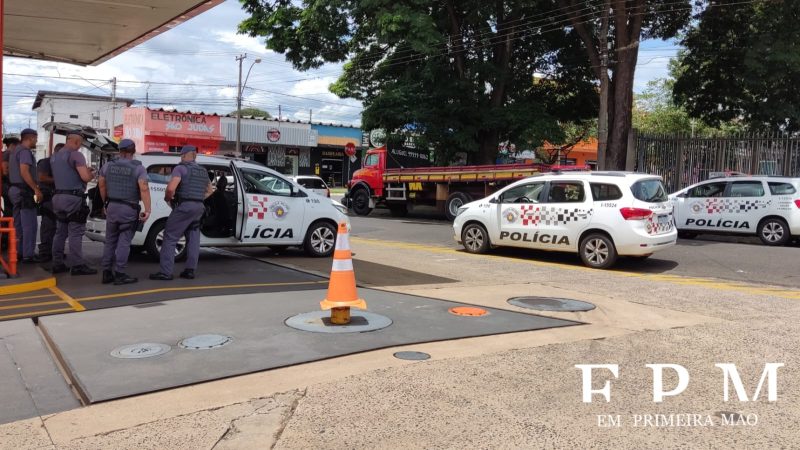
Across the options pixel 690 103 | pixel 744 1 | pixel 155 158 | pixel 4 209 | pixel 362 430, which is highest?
pixel 744 1

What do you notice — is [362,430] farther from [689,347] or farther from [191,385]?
[689,347]

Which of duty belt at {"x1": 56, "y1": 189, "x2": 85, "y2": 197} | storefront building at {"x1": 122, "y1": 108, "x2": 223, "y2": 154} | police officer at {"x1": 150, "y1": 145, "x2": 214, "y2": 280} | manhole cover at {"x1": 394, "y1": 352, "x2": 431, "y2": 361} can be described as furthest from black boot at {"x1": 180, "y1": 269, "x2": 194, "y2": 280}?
storefront building at {"x1": 122, "y1": 108, "x2": 223, "y2": 154}

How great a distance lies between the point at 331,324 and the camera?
6.04 m

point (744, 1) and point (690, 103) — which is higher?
point (744, 1)

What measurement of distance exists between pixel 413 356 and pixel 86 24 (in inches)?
344

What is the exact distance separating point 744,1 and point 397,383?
21.8 meters

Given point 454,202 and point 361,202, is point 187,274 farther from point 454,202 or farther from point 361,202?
point 361,202

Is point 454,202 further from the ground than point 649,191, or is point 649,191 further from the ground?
point 649,191

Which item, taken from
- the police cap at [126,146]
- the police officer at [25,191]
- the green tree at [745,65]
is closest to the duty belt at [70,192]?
the police officer at [25,191]

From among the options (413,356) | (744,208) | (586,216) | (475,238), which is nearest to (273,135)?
(475,238)

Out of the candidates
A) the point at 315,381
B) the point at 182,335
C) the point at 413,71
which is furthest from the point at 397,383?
the point at 413,71

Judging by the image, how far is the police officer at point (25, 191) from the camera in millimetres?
8672

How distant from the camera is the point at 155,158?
9859 mm

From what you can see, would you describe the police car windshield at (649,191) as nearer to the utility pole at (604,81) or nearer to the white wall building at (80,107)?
the utility pole at (604,81)
